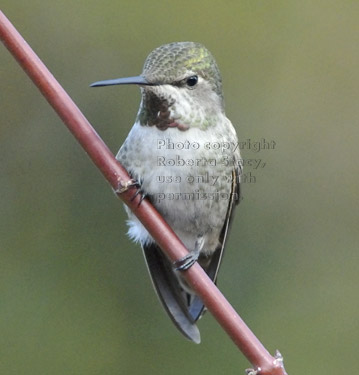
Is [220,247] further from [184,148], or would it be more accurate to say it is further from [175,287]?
[184,148]

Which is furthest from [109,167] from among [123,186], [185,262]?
[185,262]

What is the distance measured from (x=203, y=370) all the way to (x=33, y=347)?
0.92 meters

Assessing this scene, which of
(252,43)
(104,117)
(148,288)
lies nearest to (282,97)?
(252,43)

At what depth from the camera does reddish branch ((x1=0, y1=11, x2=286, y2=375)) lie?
1.71 m

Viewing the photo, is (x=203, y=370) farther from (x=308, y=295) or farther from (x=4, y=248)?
(x=4, y=248)

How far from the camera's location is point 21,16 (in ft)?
14.9

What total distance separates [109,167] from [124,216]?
2.45 metres

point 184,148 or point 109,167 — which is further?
point 184,148

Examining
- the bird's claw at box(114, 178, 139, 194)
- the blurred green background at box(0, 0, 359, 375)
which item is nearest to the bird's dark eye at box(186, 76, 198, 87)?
the bird's claw at box(114, 178, 139, 194)

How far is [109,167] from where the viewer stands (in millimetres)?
1976

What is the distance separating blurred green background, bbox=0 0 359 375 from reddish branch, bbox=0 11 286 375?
229 cm

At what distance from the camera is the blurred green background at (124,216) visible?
4230 millimetres

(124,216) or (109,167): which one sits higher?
(109,167)

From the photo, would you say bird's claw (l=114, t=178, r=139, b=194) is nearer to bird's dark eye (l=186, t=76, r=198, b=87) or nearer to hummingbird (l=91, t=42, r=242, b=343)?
hummingbird (l=91, t=42, r=242, b=343)
